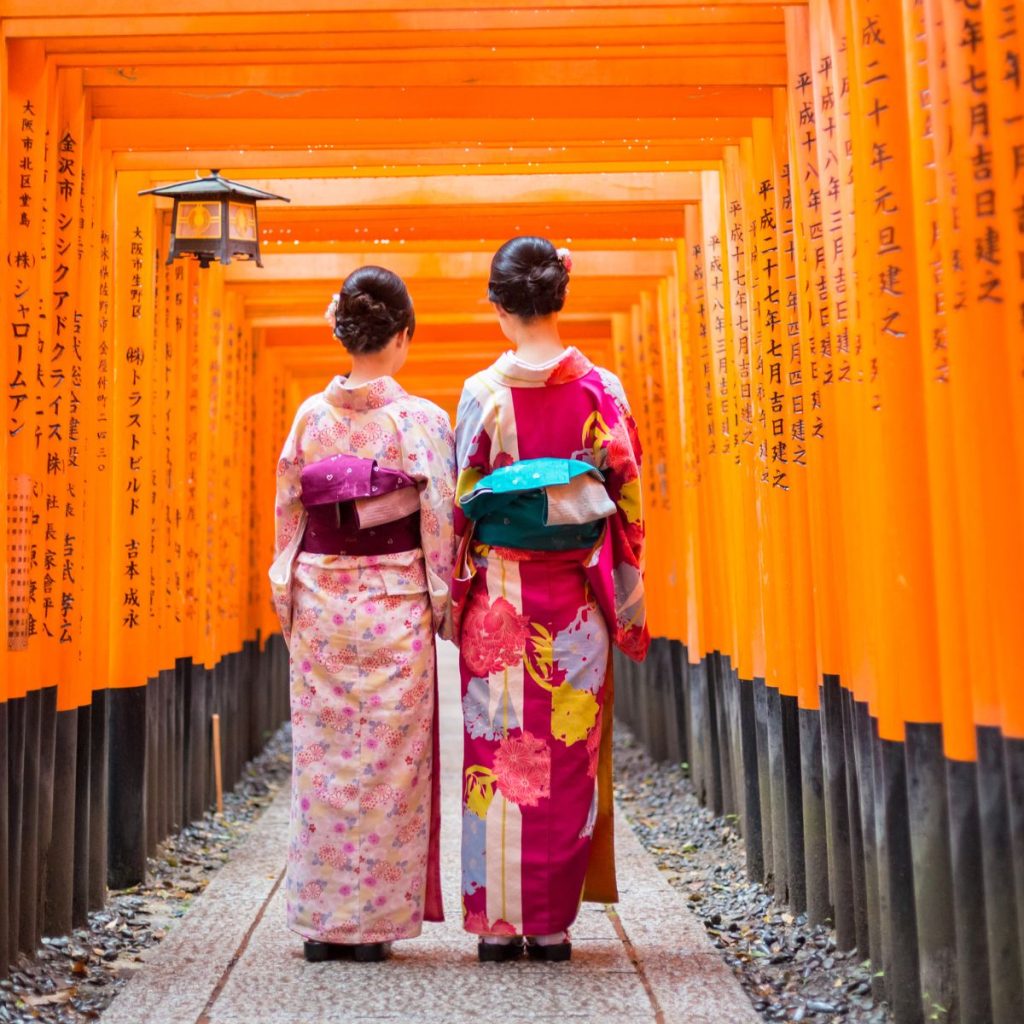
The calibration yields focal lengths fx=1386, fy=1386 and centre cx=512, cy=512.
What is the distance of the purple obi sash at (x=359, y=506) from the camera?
4512 millimetres

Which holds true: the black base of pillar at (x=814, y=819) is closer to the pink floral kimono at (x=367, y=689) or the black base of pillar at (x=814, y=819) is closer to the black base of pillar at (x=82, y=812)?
the pink floral kimono at (x=367, y=689)

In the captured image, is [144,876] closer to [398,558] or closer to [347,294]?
[398,558]

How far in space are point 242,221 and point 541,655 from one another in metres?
2.85

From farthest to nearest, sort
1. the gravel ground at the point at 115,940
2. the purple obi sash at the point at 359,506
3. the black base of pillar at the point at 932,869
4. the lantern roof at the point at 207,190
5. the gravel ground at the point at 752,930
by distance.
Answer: the lantern roof at the point at 207,190 < the purple obi sash at the point at 359,506 < the gravel ground at the point at 115,940 < the gravel ground at the point at 752,930 < the black base of pillar at the point at 932,869

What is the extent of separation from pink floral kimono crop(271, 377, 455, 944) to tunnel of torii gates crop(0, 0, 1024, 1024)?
921 millimetres

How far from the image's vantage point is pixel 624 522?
15.1 ft

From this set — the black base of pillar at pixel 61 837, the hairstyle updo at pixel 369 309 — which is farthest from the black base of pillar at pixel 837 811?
the black base of pillar at pixel 61 837

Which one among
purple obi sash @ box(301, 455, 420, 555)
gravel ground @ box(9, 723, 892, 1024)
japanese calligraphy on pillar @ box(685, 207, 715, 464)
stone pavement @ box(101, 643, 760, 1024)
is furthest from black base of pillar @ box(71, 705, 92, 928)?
japanese calligraphy on pillar @ box(685, 207, 715, 464)

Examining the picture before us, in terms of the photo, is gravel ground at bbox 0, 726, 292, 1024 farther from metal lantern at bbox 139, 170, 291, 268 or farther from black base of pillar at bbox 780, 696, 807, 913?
metal lantern at bbox 139, 170, 291, 268

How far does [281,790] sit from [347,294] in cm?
604

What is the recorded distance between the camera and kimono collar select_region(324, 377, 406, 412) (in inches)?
183

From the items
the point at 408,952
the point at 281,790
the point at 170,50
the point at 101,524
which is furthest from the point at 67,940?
the point at 281,790

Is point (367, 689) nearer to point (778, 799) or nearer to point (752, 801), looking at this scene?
point (778, 799)

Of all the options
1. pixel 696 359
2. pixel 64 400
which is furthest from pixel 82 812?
pixel 696 359
